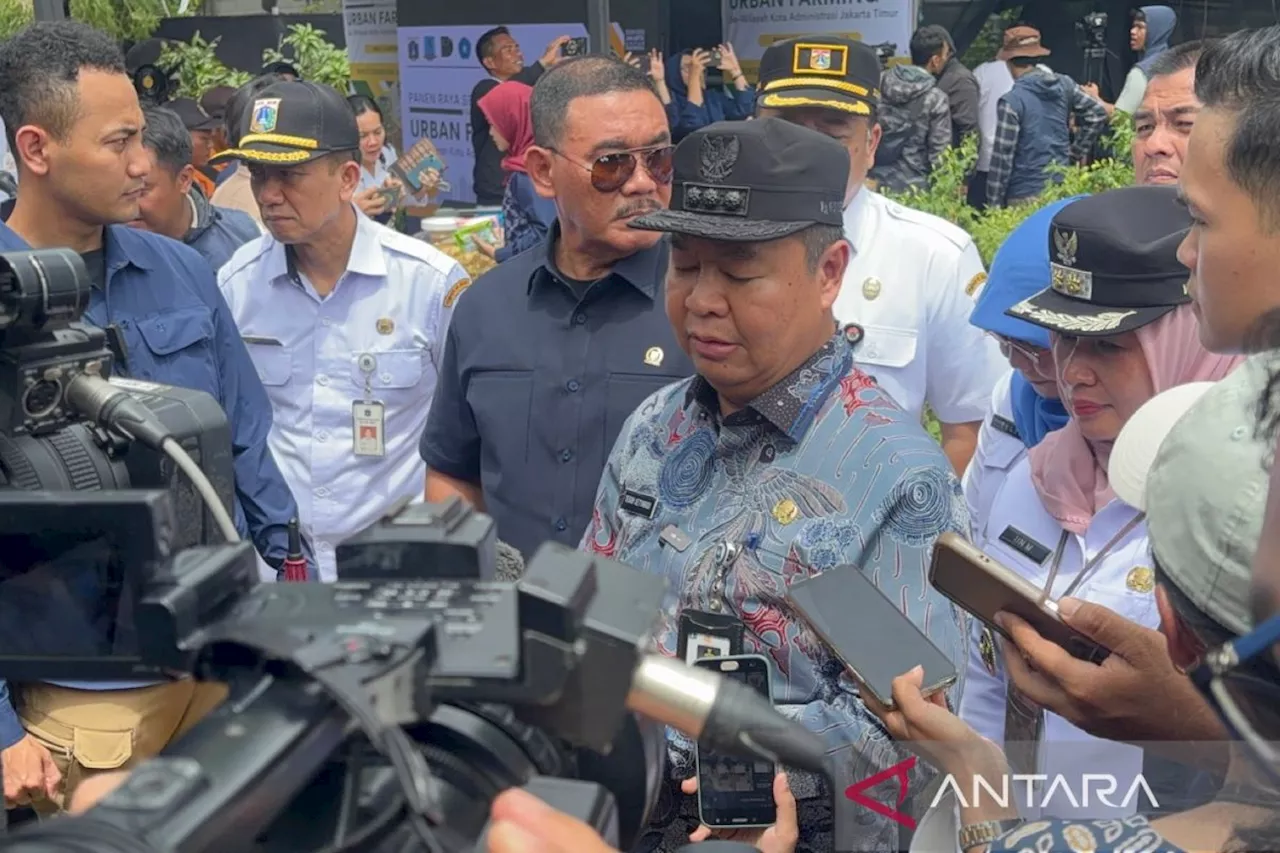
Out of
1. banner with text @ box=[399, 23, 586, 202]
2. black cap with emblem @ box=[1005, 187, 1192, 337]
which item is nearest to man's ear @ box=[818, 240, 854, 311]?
black cap with emblem @ box=[1005, 187, 1192, 337]

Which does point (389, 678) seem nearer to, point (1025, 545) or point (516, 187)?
point (1025, 545)

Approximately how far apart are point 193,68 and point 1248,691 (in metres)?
12.0

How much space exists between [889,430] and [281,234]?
231cm

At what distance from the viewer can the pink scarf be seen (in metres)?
2.40

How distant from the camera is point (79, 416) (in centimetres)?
148

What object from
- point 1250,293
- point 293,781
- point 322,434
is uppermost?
point 1250,293

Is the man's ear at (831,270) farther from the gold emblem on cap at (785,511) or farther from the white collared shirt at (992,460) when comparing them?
the white collared shirt at (992,460)

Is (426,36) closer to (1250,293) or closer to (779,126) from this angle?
(779,126)

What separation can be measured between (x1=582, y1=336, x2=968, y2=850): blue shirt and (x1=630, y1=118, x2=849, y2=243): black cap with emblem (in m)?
0.25

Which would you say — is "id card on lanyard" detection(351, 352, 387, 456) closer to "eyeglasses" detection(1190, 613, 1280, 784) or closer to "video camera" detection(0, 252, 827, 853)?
"video camera" detection(0, 252, 827, 853)

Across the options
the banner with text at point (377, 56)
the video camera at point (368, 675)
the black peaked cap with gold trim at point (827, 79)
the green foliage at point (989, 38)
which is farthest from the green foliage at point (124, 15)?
the video camera at point (368, 675)

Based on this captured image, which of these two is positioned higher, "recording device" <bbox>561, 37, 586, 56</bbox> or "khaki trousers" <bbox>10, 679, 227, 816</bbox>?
"recording device" <bbox>561, 37, 586, 56</bbox>

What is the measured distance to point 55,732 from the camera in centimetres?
299

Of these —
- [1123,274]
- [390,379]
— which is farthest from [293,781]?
[390,379]
